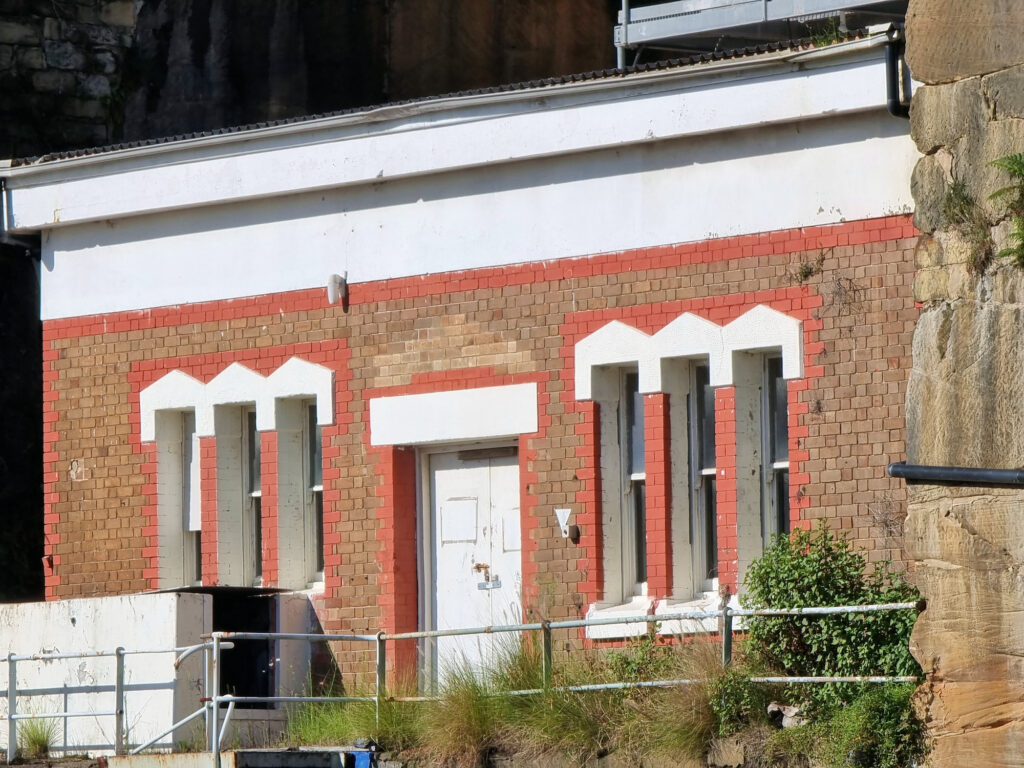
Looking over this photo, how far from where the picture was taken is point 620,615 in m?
14.9

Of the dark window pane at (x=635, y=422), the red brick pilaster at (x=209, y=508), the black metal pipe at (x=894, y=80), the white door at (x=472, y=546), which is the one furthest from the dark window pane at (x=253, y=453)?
the black metal pipe at (x=894, y=80)

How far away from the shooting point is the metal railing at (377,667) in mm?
12023

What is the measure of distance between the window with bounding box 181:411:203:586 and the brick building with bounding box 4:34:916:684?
3cm

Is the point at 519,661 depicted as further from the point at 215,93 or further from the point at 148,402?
the point at 215,93

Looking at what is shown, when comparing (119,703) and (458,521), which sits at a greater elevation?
(458,521)

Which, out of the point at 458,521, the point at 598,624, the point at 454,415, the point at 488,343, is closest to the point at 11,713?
the point at 458,521

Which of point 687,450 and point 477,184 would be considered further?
point 477,184

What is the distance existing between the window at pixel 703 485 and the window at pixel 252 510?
435 cm

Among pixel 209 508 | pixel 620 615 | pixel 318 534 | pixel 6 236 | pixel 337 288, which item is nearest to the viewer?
pixel 620 615

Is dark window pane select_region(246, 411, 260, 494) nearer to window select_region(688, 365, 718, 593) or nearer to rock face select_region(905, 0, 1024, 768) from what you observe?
window select_region(688, 365, 718, 593)

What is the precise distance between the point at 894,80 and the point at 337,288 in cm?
541

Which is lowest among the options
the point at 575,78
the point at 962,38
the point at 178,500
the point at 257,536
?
the point at 257,536

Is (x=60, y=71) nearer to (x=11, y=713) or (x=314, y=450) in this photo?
(x=314, y=450)

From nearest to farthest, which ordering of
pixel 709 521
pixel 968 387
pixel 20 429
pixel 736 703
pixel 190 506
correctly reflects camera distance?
pixel 968 387, pixel 736 703, pixel 709 521, pixel 190 506, pixel 20 429
